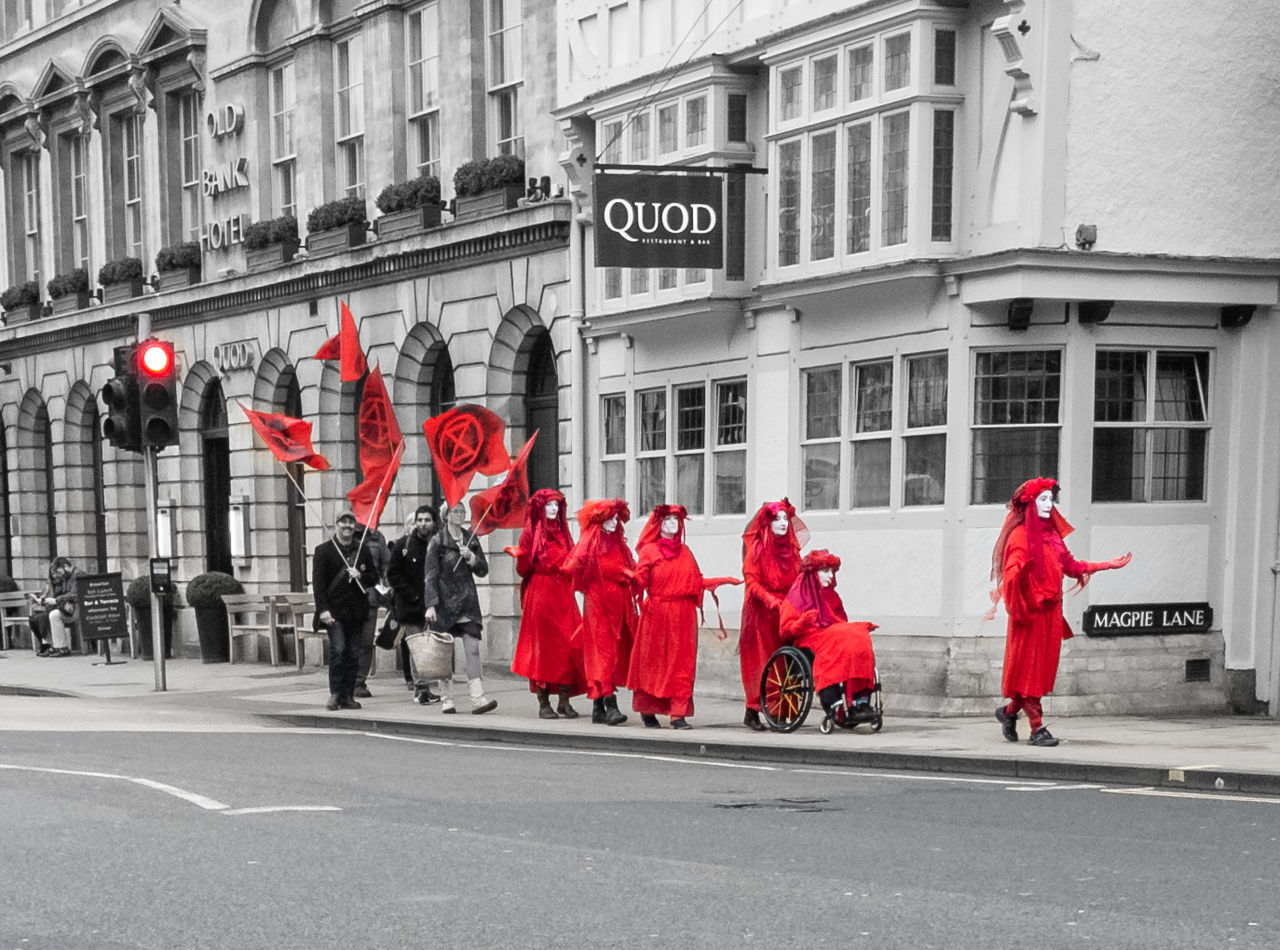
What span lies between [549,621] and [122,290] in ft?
59.1

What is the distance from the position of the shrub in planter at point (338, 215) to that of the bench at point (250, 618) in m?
5.12

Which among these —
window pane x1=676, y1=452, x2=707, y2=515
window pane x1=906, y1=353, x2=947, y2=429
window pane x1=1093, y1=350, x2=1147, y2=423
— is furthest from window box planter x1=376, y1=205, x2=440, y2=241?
window pane x1=1093, y1=350, x2=1147, y2=423

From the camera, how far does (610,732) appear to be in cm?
1591

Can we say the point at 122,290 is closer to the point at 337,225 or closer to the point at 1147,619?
the point at 337,225

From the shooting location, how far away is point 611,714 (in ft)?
55.4

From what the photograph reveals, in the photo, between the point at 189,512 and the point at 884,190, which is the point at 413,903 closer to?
the point at 884,190

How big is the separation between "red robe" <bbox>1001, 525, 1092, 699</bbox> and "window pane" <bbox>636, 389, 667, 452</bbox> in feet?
24.5

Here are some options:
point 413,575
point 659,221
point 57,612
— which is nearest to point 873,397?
point 659,221

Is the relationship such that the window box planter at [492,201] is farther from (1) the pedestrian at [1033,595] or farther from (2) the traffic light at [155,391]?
(1) the pedestrian at [1033,595]

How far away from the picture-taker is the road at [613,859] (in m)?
7.36

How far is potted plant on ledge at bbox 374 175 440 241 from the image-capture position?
24969 mm

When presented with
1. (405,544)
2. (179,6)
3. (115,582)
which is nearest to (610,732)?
(405,544)

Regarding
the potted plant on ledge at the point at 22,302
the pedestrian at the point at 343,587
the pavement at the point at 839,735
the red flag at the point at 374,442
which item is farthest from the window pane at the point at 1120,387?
the potted plant on ledge at the point at 22,302

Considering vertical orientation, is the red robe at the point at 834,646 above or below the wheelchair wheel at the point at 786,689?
above
